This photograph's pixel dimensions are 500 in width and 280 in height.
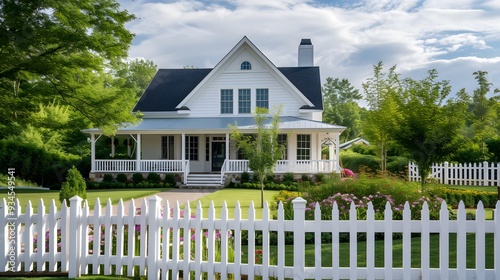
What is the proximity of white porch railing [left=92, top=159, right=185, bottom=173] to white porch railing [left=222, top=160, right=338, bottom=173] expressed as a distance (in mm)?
3010

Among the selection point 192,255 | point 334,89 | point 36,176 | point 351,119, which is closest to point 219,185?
point 36,176

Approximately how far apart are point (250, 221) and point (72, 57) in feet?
39.0

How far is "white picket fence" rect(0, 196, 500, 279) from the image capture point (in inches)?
212

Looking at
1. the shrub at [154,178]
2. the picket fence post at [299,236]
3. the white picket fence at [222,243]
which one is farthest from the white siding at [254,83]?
the picket fence post at [299,236]

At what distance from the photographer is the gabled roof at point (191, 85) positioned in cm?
2875

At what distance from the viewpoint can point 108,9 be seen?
52.3ft

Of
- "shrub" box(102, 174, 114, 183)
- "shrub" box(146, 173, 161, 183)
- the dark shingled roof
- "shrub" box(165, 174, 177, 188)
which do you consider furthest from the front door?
"shrub" box(102, 174, 114, 183)

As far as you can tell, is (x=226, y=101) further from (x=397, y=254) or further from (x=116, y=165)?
(x=397, y=254)

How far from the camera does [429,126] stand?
49.3ft

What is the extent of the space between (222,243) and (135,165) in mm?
Answer: 22658

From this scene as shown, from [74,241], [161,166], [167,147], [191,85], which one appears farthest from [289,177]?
[74,241]

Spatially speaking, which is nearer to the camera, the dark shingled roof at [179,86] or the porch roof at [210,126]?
the porch roof at [210,126]

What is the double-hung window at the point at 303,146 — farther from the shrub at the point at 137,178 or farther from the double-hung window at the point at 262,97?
the shrub at the point at 137,178

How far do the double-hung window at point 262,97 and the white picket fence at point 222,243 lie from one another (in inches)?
893
